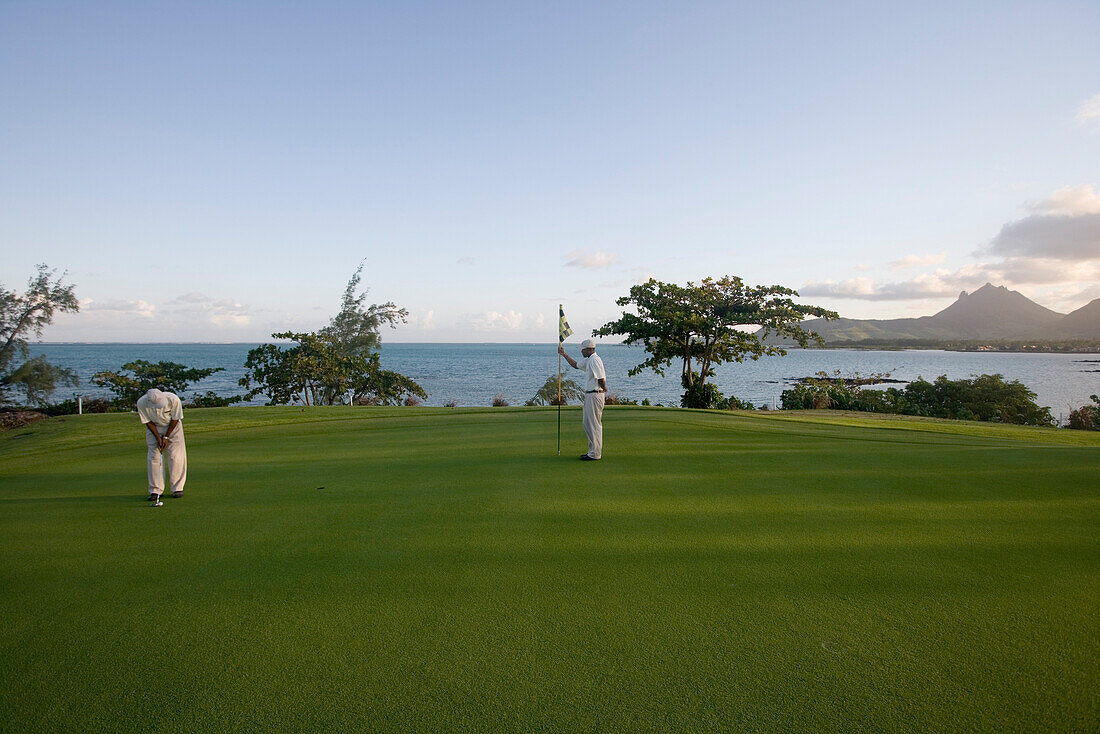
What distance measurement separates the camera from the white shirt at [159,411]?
678cm

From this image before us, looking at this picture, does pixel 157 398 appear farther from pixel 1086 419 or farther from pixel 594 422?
pixel 1086 419

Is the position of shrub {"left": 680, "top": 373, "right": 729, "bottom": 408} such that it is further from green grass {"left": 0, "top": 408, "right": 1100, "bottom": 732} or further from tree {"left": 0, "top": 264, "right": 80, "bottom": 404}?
tree {"left": 0, "top": 264, "right": 80, "bottom": 404}

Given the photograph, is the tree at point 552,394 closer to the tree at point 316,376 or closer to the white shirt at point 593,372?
the tree at point 316,376

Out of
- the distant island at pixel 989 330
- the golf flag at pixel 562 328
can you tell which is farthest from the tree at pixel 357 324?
the distant island at pixel 989 330

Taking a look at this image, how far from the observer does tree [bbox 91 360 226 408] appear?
933 inches

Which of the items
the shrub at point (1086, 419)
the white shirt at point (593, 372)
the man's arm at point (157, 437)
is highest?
the white shirt at point (593, 372)

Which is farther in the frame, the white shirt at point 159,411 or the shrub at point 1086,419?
the shrub at point 1086,419

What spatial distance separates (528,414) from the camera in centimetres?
1642

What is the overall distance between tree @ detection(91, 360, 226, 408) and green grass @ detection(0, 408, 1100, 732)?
1873cm

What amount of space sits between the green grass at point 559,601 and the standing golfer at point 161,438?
0.31 meters

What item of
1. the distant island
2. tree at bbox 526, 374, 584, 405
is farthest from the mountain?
tree at bbox 526, 374, 584, 405

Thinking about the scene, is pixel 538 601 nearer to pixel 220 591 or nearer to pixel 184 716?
pixel 184 716

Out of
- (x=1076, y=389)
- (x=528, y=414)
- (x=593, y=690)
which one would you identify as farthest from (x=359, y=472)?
(x=1076, y=389)

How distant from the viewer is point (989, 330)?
16100 cm
